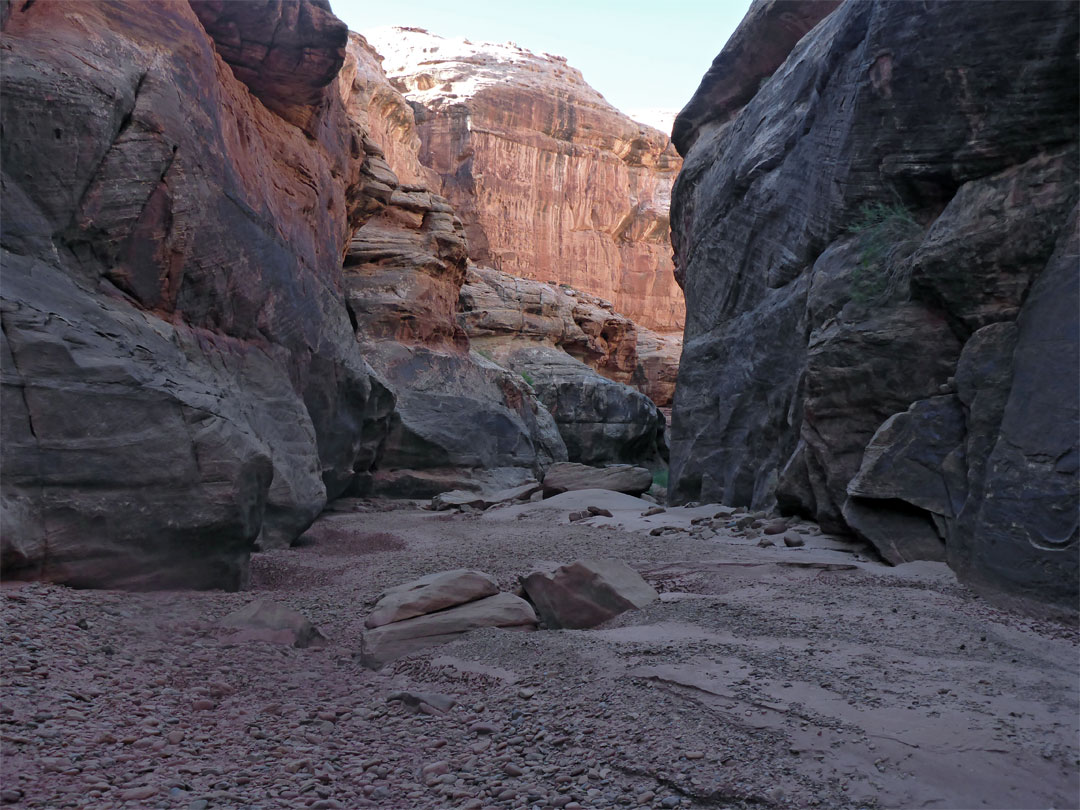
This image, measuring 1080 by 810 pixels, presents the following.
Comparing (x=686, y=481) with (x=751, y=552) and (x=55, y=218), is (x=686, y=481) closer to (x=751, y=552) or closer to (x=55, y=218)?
(x=751, y=552)

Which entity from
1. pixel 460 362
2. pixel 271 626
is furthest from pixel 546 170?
pixel 271 626

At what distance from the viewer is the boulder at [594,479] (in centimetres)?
1313

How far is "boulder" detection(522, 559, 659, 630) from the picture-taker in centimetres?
427

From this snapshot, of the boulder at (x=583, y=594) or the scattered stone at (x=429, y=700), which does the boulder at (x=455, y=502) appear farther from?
the scattered stone at (x=429, y=700)

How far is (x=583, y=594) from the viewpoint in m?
4.35

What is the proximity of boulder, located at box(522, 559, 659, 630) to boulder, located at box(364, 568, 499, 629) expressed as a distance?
0.31 m

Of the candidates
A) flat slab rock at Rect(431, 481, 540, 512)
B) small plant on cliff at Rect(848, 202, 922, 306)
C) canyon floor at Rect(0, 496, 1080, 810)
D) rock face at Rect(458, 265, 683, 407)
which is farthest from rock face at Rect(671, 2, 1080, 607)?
rock face at Rect(458, 265, 683, 407)

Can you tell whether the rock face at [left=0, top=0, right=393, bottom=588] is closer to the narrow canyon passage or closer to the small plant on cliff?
the narrow canyon passage

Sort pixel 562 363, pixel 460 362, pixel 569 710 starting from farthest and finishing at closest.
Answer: pixel 562 363 < pixel 460 362 < pixel 569 710

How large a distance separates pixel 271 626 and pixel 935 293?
5305 millimetres

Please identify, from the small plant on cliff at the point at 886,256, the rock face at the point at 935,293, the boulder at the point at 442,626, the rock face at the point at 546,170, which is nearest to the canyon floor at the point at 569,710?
the boulder at the point at 442,626

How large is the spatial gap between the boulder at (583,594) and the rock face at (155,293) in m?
2.09

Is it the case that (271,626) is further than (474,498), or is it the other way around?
(474,498)

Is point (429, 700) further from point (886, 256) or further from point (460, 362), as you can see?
point (460, 362)
